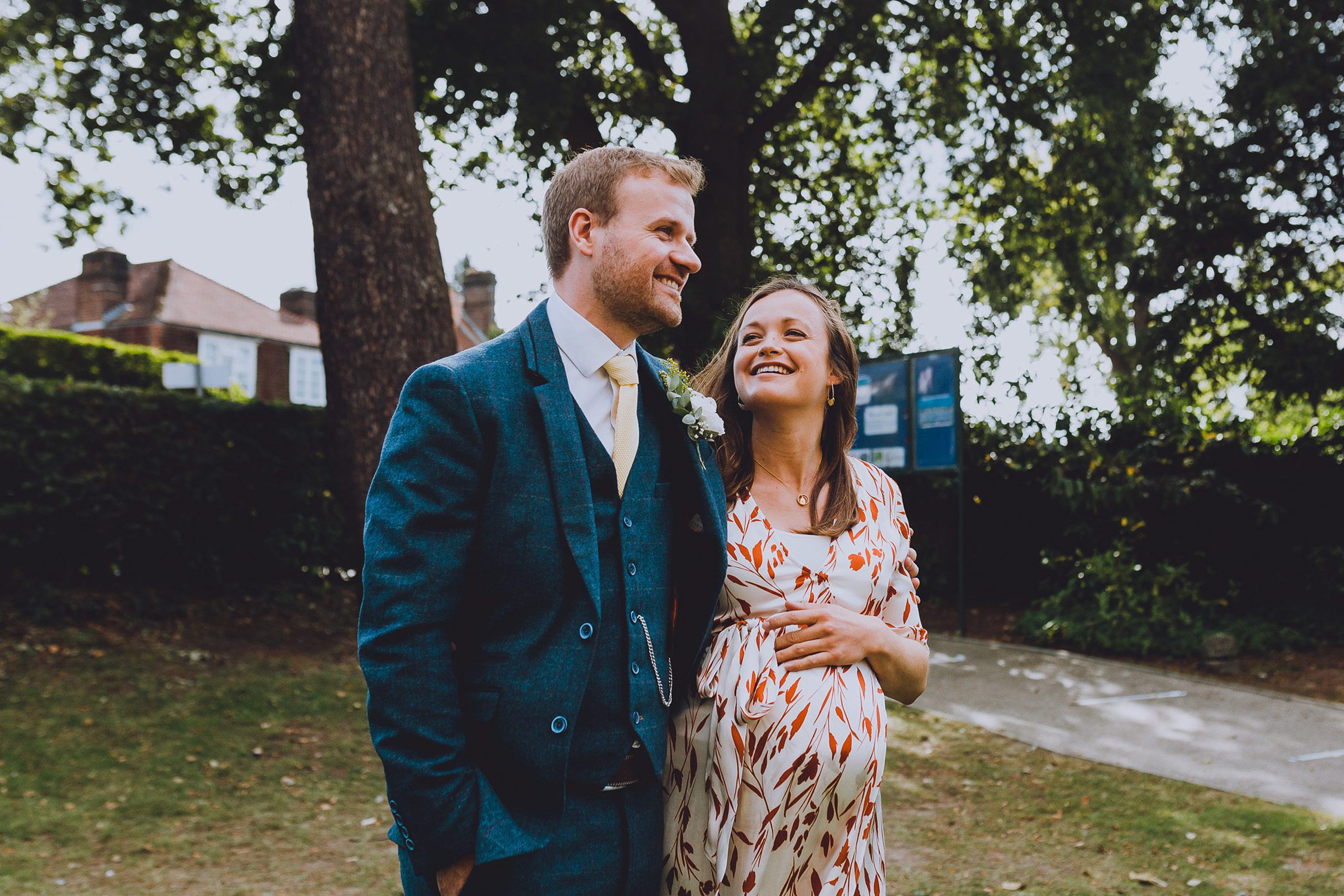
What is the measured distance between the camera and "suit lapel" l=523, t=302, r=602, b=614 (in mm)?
2053

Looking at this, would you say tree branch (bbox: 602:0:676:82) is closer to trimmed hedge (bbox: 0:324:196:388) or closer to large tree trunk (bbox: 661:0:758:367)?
large tree trunk (bbox: 661:0:758:367)

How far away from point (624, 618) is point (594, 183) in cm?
93

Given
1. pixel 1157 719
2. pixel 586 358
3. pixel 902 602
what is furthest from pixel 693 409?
pixel 1157 719

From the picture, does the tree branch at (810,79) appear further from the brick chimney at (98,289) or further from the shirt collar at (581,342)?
the brick chimney at (98,289)

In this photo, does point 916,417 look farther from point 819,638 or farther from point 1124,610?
point 819,638

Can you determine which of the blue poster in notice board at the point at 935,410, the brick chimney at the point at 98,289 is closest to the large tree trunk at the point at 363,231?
the blue poster in notice board at the point at 935,410

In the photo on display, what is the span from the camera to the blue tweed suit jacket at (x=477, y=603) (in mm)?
1888

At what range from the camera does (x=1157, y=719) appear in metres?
7.62

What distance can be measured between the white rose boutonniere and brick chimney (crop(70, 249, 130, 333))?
39153mm

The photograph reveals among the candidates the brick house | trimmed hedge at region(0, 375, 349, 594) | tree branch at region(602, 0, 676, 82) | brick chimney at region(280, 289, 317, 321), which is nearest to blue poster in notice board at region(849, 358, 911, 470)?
tree branch at region(602, 0, 676, 82)

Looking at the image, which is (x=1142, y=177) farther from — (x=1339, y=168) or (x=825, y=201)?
(x=825, y=201)

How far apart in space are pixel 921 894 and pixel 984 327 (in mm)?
9169

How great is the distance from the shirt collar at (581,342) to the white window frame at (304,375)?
40.0 metres

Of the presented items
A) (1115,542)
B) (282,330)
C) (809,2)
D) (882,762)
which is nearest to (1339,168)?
(1115,542)
